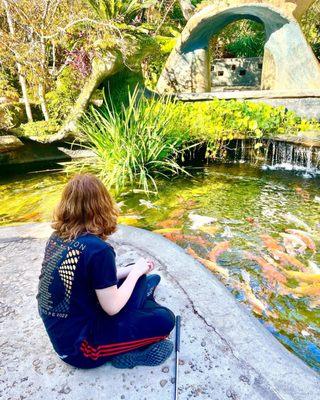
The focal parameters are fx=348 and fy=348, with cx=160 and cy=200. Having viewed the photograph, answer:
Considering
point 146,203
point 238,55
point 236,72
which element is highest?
point 238,55

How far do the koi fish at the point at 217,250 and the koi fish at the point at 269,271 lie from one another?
0.24m

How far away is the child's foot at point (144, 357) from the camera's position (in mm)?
1672

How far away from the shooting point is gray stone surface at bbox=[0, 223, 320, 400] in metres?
1.56

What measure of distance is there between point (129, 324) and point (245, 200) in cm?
361

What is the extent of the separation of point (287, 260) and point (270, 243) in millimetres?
367

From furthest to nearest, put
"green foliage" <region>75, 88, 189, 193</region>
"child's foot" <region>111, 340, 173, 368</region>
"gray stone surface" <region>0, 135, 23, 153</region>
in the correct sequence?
"gray stone surface" <region>0, 135, 23, 153</region> < "green foliage" <region>75, 88, 189, 193</region> < "child's foot" <region>111, 340, 173, 368</region>

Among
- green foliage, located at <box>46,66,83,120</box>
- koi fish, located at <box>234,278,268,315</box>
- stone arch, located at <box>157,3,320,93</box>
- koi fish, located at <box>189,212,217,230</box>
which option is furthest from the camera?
stone arch, located at <box>157,3,320,93</box>

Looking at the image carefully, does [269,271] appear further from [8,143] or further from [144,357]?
[8,143]

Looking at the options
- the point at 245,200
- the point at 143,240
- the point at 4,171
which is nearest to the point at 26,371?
the point at 143,240

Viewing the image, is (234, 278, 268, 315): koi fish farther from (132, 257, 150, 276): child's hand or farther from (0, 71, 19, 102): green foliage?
(0, 71, 19, 102): green foliage

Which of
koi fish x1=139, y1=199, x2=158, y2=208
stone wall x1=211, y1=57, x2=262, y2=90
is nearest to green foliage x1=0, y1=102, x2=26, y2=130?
koi fish x1=139, y1=199, x2=158, y2=208

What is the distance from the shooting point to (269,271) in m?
3.10

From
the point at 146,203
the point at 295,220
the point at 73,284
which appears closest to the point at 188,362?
the point at 73,284

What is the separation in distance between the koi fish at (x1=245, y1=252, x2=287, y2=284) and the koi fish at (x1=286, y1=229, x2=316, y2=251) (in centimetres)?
62
